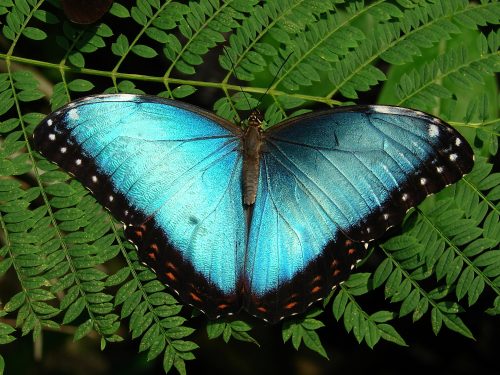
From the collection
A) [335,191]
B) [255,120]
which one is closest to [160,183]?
[255,120]

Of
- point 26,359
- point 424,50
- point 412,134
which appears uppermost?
point 424,50

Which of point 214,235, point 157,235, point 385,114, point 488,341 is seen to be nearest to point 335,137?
point 385,114

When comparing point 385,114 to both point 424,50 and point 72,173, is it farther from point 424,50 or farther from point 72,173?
point 72,173

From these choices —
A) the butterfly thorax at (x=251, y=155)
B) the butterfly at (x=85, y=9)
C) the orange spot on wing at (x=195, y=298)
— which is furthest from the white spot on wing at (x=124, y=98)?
the orange spot on wing at (x=195, y=298)

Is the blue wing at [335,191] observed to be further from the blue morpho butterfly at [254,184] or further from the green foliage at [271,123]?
the green foliage at [271,123]

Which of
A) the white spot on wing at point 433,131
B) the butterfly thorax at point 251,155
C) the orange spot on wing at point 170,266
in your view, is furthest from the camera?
the butterfly thorax at point 251,155

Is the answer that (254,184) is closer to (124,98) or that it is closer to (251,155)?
(251,155)

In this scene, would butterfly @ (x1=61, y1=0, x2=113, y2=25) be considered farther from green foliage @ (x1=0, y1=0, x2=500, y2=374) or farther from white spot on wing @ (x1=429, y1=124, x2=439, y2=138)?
white spot on wing @ (x1=429, y1=124, x2=439, y2=138)

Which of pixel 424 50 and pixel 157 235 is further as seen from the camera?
pixel 424 50
